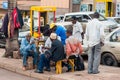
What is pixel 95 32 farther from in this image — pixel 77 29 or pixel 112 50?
pixel 77 29

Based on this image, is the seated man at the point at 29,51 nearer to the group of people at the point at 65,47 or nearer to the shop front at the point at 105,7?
the group of people at the point at 65,47

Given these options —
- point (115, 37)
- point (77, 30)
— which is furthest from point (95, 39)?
point (77, 30)

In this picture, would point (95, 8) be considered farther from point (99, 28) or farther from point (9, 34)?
point (99, 28)

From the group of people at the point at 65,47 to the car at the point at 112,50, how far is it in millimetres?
1752

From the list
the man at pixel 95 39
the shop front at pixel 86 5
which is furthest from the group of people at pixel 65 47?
the shop front at pixel 86 5

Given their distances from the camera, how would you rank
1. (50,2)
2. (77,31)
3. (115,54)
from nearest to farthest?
(115,54) < (77,31) < (50,2)

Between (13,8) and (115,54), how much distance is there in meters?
4.47

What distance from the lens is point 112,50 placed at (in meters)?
14.2

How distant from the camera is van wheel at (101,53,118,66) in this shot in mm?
14250

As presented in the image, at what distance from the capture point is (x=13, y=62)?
1481 centimetres

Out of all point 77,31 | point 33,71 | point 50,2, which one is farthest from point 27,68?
point 50,2

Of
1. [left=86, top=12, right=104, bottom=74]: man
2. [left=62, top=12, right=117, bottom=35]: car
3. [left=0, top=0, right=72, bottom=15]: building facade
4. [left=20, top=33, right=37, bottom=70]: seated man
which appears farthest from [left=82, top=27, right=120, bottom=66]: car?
[left=0, top=0, right=72, bottom=15]: building facade

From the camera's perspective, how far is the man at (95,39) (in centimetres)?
1181

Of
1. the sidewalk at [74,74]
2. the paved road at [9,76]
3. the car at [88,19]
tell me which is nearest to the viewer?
the sidewalk at [74,74]
